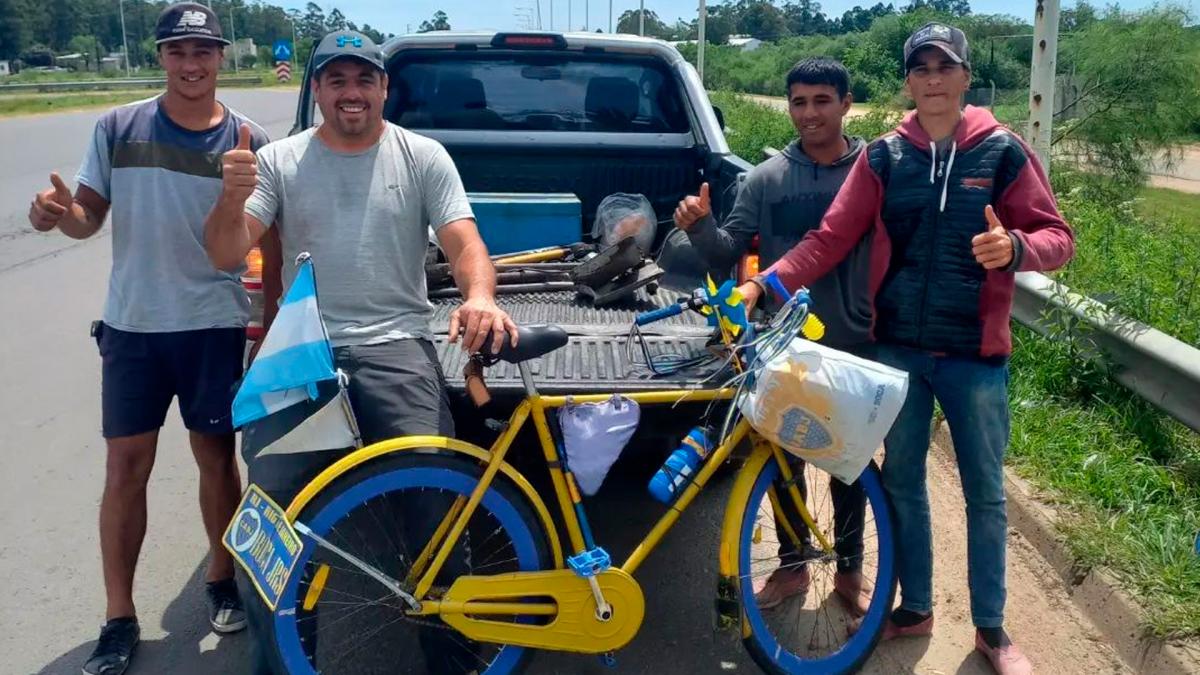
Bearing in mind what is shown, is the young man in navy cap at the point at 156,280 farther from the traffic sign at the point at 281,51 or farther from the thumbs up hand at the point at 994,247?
the traffic sign at the point at 281,51

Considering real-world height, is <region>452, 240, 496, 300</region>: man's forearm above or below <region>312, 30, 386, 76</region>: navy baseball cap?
below

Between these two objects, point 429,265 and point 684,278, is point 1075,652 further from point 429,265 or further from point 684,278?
point 429,265

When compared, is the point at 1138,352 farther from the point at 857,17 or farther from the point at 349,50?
the point at 857,17

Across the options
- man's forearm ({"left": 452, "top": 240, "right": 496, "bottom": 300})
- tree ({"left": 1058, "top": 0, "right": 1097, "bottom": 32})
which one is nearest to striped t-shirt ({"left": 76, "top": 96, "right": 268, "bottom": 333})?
man's forearm ({"left": 452, "top": 240, "right": 496, "bottom": 300})

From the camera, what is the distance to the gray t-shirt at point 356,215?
3.29 meters

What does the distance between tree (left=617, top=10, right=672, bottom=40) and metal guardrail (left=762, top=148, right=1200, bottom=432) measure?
127ft

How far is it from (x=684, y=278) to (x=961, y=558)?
1.59 metres

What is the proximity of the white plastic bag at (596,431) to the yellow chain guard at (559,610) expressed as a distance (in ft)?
1.05

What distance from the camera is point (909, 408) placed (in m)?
3.56

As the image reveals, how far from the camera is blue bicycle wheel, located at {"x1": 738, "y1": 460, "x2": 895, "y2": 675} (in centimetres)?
337

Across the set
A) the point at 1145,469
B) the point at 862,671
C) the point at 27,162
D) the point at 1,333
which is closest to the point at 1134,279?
the point at 1145,469

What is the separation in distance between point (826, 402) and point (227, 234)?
176cm

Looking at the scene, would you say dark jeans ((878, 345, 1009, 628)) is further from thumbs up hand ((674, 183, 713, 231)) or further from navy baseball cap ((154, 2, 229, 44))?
navy baseball cap ((154, 2, 229, 44))

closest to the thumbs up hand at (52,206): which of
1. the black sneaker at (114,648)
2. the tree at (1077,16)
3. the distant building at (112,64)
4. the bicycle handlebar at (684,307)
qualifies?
the black sneaker at (114,648)
